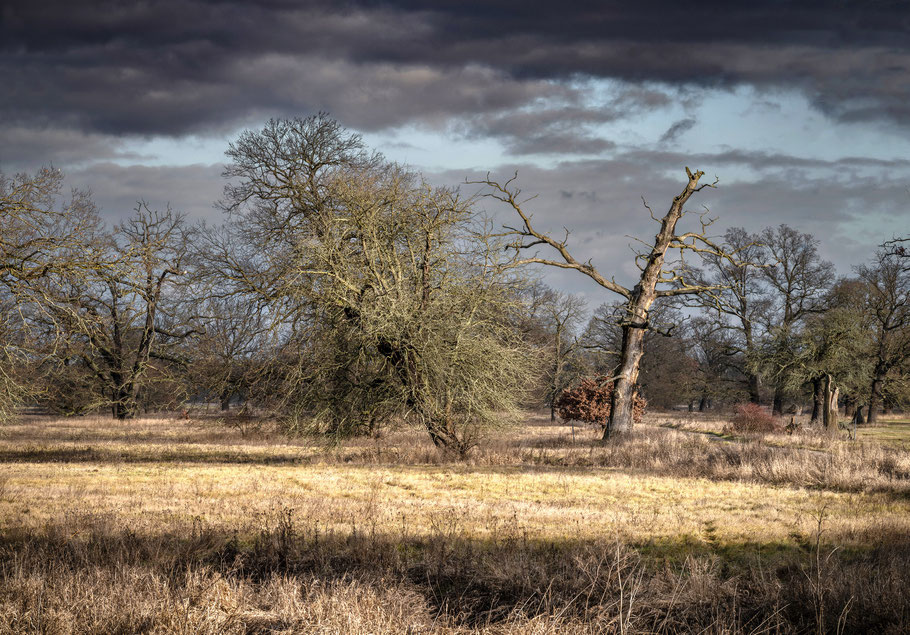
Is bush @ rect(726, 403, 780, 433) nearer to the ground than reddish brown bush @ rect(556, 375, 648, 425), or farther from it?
nearer to the ground

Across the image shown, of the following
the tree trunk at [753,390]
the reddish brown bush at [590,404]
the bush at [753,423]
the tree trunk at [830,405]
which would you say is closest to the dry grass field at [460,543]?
the reddish brown bush at [590,404]

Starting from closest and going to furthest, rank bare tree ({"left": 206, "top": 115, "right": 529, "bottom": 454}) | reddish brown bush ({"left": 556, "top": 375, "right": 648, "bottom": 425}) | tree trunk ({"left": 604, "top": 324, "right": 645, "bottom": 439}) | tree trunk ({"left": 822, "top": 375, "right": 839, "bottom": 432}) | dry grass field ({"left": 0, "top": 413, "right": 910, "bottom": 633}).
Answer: dry grass field ({"left": 0, "top": 413, "right": 910, "bottom": 633}), bare tree ({"left": 206, "top": 115, "right": 529, "bottom": 454}), tree trunk ({"left": 604, "top": 324, "right": 645, "bottom": 439}), reddish brown bush ({"left": 556, "top": 375, "right": 648, "bottom": 425}), tree trunk ({"left": 822, "top": 375, "right": 839, "bottom": 432})

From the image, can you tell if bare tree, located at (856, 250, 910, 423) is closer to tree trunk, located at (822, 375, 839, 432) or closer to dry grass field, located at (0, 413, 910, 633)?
tree trunk, located at (822, 375, 839, 432)

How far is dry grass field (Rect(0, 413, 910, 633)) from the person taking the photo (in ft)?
16.2

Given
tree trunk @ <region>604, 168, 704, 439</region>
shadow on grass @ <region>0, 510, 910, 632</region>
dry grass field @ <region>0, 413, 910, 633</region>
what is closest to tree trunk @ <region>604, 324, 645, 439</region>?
tree trunk @ <region>604, 168, 704, 439</region>

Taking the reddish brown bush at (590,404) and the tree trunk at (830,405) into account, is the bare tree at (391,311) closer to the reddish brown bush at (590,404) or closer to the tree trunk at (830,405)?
the reddish brown bush at (590,404)

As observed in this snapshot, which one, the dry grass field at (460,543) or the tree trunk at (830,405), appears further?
the tree trunk at (830,405)

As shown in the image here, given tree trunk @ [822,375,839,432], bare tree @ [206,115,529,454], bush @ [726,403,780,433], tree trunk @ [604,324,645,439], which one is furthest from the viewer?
tree trunk @ [822,375,839,432]

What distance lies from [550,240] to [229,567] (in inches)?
699

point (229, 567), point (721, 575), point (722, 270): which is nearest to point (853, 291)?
point (722, 270)

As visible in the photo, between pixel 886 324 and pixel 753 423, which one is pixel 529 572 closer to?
pixel 753 423

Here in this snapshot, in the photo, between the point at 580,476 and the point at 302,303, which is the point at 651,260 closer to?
the point at 580,476

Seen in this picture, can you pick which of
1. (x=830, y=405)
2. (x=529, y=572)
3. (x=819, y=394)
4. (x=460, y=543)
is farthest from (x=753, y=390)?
(x=529, y=572)

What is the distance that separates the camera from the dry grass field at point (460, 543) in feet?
16.2
